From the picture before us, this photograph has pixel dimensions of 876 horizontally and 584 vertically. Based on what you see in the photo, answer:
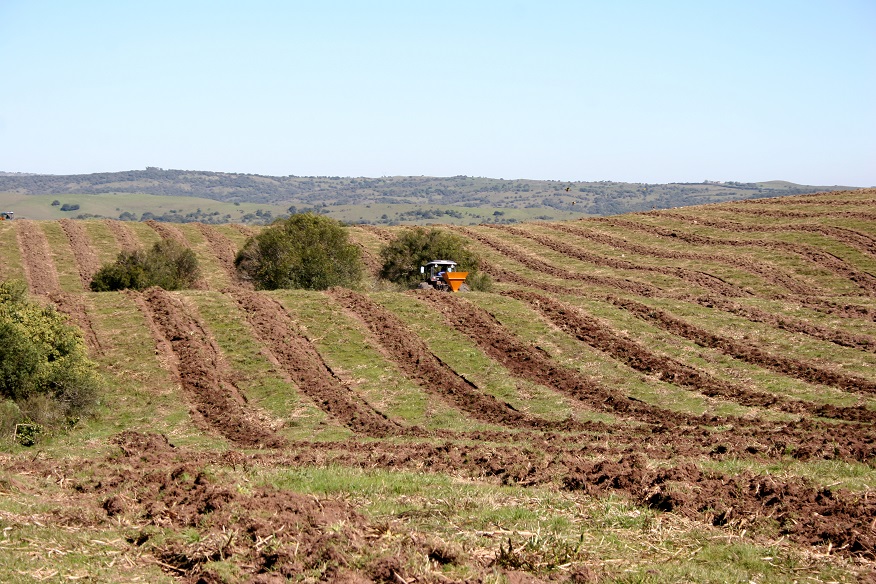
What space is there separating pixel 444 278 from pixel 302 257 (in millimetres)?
6767

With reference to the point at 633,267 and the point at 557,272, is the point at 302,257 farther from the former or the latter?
the point at 633,267

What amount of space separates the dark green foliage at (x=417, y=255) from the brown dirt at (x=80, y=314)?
17580mm

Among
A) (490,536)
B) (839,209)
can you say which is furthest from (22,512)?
(839,209)

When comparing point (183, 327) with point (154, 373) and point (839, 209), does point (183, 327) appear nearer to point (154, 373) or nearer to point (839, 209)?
point (154, 373)

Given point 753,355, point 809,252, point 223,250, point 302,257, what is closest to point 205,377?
point 302,257

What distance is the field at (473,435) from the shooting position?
28.6 ft

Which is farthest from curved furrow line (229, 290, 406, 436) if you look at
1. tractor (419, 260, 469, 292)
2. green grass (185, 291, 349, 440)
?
tractor (419, 260, 469, 292)

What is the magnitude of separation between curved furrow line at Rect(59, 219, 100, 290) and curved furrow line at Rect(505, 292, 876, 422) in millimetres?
25712

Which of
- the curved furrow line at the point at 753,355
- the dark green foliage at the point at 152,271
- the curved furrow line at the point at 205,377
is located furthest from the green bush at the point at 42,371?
the curved furrow line at the point at 753,355

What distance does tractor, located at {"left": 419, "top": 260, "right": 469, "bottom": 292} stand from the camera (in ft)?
120

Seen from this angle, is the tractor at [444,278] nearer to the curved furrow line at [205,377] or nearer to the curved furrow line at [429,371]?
the curved furrow line at [429,371]

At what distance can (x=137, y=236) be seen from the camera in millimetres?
58156

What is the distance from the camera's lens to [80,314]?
2878cm

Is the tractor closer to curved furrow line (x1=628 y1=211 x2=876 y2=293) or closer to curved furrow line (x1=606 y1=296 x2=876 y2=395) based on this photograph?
curved furrow line (x1=606 y1=296 x2=876 y2=395)
